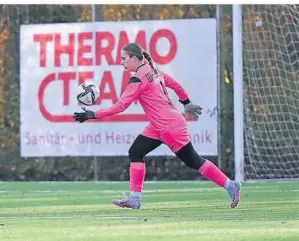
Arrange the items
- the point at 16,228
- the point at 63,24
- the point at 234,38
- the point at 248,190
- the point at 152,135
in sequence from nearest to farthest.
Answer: the point at 16,228 < the point at 152,135 < the point at 248,190 < the point at 234,38 < the point at 63,24

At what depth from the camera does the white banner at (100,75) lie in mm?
15844

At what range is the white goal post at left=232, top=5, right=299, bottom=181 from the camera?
52.4 feet

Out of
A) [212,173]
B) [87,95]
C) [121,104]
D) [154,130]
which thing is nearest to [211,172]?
[212,173]

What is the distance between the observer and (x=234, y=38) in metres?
15.5

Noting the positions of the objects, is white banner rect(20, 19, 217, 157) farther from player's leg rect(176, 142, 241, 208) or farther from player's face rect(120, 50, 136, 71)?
player's face rect(120, 50, 136, 71)

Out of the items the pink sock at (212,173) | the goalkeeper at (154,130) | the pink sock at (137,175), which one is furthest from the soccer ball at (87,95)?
the pink sock at (212,173)

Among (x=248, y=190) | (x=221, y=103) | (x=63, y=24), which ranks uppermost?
(x=63, y=24)

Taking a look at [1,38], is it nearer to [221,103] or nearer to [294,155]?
[221,103]

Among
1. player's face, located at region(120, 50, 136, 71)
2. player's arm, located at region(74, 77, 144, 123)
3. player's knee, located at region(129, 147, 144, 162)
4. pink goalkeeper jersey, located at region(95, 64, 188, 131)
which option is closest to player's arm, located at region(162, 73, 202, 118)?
pink goalkeeper jersey, located at region(95, 64, 188, 131)

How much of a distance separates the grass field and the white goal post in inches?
62.8

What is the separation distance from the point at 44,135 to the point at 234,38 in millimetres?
2999

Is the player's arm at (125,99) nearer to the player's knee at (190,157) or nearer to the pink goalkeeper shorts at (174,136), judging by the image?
the pink goalkeeper shorts at (174,136)

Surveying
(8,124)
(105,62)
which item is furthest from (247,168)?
(8,124)

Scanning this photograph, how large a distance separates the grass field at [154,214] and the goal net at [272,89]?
164cm
